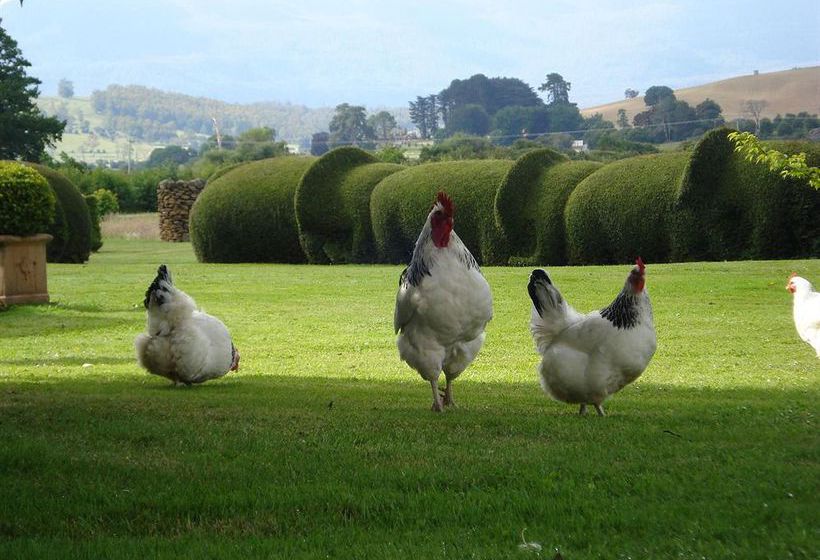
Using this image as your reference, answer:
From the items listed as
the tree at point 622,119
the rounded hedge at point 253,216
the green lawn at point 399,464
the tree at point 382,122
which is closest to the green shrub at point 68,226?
the rounded hedge at point 253,216

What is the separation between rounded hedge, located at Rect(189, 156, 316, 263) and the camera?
32.9 m

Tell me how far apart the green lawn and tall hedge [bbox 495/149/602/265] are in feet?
46.4

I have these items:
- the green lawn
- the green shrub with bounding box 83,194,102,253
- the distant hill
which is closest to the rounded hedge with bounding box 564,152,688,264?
the green lawn

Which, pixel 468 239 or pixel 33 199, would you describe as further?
pixel 468 239

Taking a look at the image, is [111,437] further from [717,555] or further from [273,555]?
[717,555]

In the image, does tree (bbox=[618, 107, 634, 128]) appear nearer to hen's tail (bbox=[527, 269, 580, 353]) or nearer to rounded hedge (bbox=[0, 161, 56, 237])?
rounded hedge (bbox=[0, 161, 56, 237])

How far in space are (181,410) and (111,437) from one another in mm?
1444

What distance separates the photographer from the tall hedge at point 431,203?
93.1ft

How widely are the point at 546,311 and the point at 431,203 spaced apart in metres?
20.9

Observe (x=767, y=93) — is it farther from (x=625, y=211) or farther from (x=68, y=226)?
(x=68, y=226)

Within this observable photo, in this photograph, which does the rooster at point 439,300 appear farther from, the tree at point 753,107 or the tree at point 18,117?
the tree at point 18,117

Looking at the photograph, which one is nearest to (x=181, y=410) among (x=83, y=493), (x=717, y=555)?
(x=83, y=493)

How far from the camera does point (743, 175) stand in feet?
76.8

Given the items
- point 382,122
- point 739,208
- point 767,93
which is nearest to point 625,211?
point 739,208
